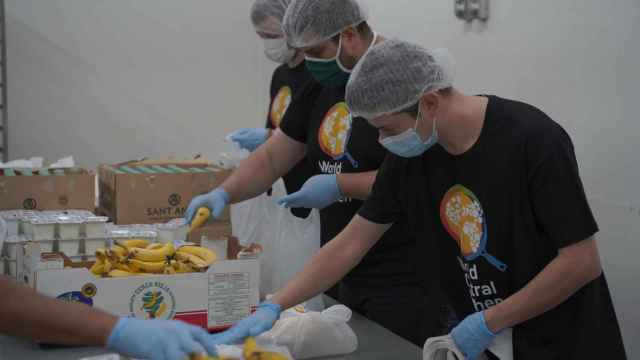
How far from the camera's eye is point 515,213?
1590 mm

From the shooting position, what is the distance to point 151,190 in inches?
118

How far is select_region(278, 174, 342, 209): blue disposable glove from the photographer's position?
228 centimetres

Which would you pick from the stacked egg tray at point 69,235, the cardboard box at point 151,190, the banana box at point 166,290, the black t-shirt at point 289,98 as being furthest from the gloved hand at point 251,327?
the cardboard box at point 151,190

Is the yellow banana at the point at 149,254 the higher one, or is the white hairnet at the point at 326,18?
the white hairnet at the point at 326,18

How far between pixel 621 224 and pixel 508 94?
71cm

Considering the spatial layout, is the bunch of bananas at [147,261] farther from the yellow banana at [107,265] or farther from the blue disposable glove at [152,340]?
the blue disposable glove at [152,340]

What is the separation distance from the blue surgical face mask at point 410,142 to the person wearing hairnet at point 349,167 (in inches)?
17.7

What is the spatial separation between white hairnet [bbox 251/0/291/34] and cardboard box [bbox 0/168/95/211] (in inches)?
34.4

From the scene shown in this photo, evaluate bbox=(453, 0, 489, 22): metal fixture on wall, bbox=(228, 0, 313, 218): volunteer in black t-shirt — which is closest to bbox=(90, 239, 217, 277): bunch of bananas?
bbox=(228, 0, 313, 218): volunteer in black t-shirt

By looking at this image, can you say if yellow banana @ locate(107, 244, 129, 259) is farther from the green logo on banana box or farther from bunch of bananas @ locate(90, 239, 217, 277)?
the green logo on banana box

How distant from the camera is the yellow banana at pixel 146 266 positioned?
1.98m

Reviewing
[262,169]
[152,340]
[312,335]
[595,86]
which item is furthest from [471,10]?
[152,340]

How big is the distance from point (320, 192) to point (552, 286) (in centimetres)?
89

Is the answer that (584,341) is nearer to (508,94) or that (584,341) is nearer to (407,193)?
(407,193)
